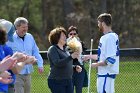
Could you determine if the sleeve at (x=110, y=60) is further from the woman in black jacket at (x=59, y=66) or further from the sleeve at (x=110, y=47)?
the woman in black jacket at (x=59, y=66)

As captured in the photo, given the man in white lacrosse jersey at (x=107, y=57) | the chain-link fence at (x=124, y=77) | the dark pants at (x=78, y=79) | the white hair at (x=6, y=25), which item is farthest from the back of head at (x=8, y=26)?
the chain-link fence at (x=124, y=77)

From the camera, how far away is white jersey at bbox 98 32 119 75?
9977 millimetres

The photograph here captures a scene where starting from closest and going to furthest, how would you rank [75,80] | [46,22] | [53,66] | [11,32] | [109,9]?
1. [11,32]
2. [53,66]
3. [75,80]
4. [109,9]
5. [46,22]

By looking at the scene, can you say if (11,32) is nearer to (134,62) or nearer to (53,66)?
(53,66)

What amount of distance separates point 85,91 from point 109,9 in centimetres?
2452

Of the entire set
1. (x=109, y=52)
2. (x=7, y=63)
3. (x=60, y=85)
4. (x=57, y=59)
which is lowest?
(x=60, y=85)

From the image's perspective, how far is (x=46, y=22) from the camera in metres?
43.0

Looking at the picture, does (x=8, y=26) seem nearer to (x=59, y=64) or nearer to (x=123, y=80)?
(x=59, y=64)

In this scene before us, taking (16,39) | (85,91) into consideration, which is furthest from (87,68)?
(16,39)

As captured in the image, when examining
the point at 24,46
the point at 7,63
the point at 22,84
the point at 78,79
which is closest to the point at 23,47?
the point at 24,46

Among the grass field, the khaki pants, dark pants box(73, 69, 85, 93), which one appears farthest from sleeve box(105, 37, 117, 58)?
the grass field

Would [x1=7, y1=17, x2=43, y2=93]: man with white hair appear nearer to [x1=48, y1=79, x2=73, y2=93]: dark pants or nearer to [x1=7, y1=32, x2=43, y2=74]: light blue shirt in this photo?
[x1=7, y1=32, x2=43, y2=74]: light blue shirt

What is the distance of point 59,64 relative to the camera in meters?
9.99

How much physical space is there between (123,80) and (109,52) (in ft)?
12.8
